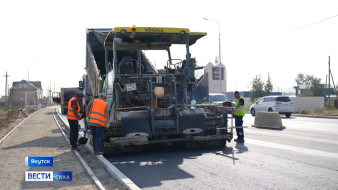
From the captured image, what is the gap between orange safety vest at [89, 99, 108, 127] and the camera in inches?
318

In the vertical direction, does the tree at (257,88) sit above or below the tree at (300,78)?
below

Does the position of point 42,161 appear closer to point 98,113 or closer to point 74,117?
point 98,113

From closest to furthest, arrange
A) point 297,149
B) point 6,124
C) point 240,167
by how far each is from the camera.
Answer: point 240,167 → point 297,149 → point 6,124

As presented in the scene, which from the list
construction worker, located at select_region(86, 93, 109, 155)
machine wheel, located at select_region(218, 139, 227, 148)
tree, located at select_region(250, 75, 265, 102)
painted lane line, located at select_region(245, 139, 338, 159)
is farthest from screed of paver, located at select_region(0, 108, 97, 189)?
tree, located at select_region(250, 75, 265, 102)

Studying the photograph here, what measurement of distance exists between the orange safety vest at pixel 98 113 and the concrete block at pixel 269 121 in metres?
9.20

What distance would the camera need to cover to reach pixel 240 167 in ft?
22.6

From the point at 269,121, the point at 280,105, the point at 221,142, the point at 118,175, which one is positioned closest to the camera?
the point at 118,175

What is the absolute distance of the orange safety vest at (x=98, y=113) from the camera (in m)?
8.07

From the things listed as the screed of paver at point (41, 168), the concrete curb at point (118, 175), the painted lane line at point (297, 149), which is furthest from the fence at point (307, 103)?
the concrete curb at point (118, 175)

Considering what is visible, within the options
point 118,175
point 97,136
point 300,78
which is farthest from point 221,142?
point 300,78

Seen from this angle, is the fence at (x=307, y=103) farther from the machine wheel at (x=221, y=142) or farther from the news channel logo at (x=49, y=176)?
the news channel logo at (x=49, y=176)

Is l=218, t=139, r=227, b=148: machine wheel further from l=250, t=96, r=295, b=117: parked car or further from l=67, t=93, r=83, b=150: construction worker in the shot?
l=250, t=96, r=295, b=117: parked car

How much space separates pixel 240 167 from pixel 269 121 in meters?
9.07

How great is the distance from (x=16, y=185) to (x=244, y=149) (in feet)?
18.3
